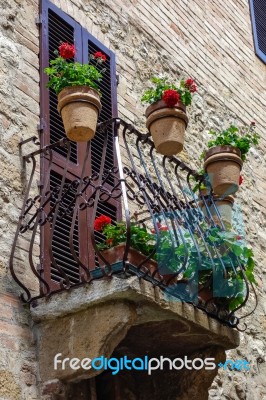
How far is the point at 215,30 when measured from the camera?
10133mm

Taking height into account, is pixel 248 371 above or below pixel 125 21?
below

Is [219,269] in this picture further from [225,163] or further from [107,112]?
[107,112]

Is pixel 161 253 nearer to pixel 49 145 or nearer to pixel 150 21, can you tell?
pixel 49 145

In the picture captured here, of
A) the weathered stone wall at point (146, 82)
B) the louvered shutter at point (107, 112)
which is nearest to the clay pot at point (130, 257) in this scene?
the weathered stone wall at point (146, 82)

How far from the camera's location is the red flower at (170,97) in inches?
235

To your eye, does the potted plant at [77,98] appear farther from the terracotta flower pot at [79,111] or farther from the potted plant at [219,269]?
the potted plant at [219,269]

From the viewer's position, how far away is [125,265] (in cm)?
507

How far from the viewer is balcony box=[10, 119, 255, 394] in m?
5.12

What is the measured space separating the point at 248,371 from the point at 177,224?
227 cm

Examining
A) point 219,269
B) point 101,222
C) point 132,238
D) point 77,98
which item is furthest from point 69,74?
point 219,269

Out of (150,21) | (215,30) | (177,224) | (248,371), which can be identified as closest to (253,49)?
(215,30)

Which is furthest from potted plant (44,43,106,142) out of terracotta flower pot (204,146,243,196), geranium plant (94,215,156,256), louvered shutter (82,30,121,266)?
terracotta flower pot (204,146,243,196)

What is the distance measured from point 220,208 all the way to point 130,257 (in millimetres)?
1591

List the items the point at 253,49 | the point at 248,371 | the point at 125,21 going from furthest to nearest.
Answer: the point at 253,49, the point at 125,21, the point at 248,371
